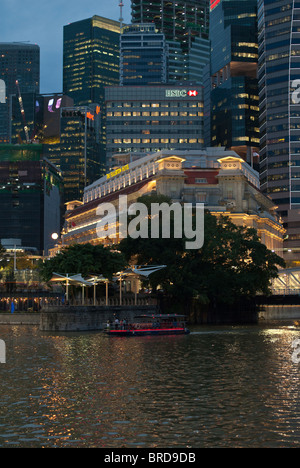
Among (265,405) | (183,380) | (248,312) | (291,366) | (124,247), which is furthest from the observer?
(248,312)

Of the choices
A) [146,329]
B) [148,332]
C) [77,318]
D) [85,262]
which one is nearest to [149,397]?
[148,332]

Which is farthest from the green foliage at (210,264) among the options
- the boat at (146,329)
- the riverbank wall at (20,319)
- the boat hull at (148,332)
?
the boat hull at (148,332)

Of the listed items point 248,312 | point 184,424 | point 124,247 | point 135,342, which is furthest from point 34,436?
point 248,312

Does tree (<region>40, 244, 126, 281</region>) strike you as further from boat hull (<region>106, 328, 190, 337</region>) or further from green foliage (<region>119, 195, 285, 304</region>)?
boat hull (<region>106, 328, 190, 337</region>)

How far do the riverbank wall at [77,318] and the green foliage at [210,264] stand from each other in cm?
1766

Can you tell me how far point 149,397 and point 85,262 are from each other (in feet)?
259

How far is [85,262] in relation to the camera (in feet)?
413

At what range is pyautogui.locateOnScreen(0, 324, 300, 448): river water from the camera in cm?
3666

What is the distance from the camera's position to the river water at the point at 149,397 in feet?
120

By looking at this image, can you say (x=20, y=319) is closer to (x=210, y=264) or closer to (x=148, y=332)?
(x=210, y=264)

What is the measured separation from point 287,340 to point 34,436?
61244 mm

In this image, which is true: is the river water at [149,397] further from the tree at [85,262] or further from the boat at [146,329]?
the tree at [85,262]

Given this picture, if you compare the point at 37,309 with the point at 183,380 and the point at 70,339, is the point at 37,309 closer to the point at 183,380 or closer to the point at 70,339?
the point at 70,339
